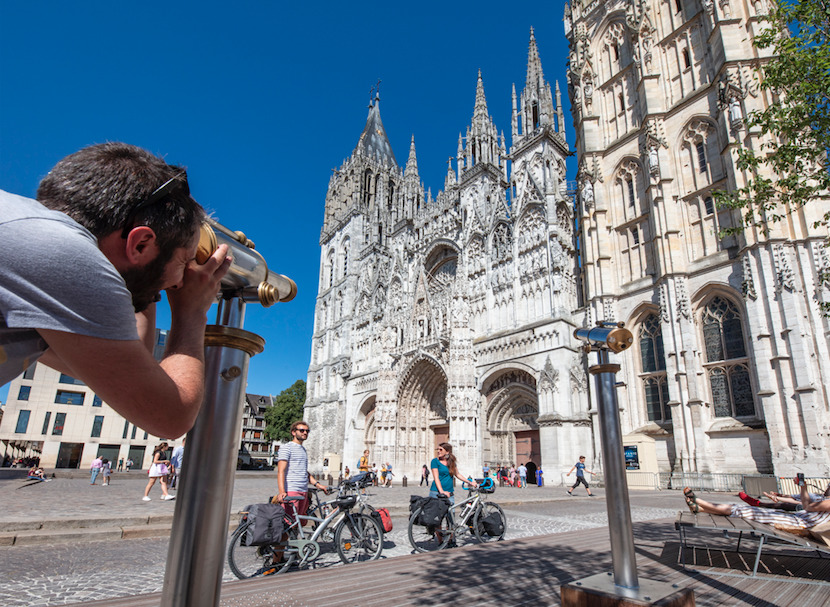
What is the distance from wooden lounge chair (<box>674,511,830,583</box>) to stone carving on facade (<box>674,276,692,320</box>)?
14.1 m

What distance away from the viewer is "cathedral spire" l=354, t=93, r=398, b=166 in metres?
44.1

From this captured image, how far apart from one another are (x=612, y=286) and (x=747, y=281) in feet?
17.8

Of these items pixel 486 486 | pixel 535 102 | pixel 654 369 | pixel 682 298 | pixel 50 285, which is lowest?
pixel 486 486

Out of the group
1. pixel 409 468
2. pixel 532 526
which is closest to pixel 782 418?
pixel 532 526

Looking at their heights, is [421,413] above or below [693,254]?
below

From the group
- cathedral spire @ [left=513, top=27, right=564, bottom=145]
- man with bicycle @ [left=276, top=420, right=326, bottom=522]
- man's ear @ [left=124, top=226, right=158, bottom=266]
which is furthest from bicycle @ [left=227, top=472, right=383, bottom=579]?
cathedral spire @ [left=513, top=27, right=564, bottom=145]

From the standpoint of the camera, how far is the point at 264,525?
15.5 feet

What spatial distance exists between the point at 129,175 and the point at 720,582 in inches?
191

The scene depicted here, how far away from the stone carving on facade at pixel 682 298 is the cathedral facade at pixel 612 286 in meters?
0.05

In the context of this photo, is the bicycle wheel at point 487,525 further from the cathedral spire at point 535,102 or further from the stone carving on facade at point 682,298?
the cathedral spire at point 535,102

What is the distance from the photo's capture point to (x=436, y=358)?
25297 mm

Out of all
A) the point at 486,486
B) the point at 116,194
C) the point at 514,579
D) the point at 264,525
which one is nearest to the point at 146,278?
the point at 116,194

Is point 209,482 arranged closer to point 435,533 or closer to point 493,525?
point 435,533

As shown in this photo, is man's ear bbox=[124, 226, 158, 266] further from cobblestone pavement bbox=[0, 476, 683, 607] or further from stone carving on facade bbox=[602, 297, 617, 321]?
stone carving on facade bbox=[602, 297, 617, 321]
